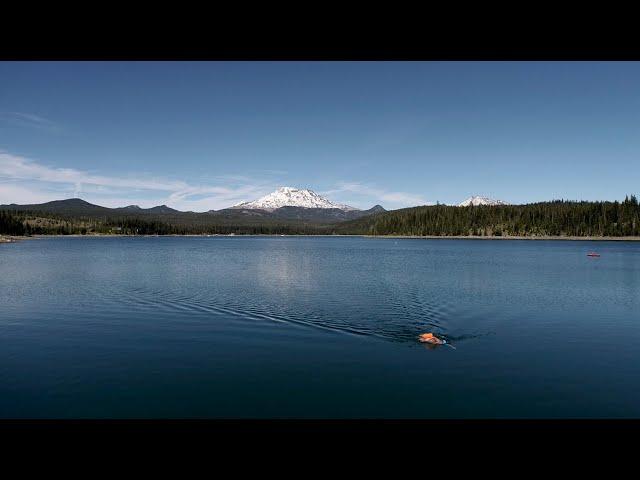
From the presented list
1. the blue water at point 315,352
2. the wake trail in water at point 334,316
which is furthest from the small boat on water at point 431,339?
the wake trail in water at point 334,316

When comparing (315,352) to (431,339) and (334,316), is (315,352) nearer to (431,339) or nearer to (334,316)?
(431,339)

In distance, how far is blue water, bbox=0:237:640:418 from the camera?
13.9m

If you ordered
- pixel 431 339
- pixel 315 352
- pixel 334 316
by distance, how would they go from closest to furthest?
pixel 315 352 < pixel 431 339 < pixel 334 316

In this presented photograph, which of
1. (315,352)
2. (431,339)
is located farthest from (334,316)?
(315,352)

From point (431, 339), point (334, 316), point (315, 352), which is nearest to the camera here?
point (315, 352)

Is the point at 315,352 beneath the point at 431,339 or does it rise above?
beneath

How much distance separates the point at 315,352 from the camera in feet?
64.7

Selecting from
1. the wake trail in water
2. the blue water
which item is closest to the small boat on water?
the blue water

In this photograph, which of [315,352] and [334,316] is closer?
[315,352]

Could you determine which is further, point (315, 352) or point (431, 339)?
point (431, 339)

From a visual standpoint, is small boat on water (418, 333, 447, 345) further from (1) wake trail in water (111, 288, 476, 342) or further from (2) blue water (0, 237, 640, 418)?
(1) wake trail in water (111, 288, 476, 342)
